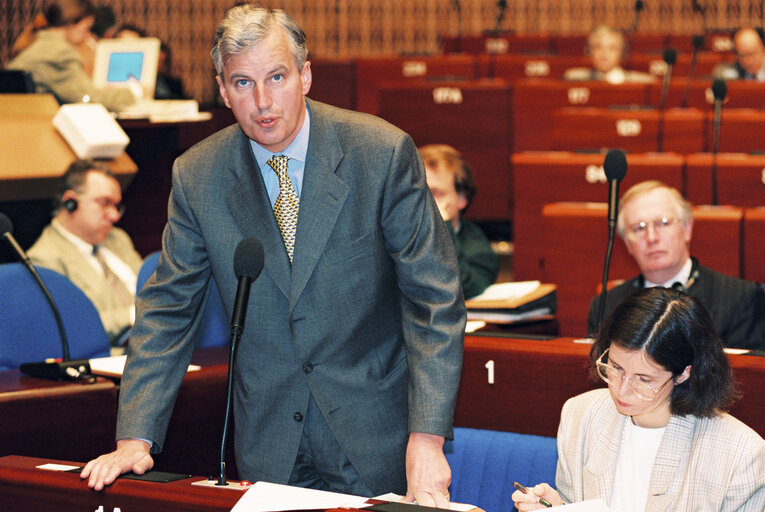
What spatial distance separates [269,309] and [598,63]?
664cm

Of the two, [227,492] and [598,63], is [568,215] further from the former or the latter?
[598,63]

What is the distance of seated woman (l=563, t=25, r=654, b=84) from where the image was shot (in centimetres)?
805

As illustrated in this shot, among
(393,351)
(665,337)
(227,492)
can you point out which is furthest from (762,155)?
(227,492)

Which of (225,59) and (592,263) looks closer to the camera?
(225,59)

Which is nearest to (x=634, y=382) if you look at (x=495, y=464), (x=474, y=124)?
(x=495, y=464)

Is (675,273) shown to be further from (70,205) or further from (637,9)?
(637,9)

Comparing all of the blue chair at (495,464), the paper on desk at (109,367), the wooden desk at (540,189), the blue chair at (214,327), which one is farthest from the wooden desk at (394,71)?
the blue chair at (495,464)

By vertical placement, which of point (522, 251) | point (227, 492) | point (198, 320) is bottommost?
point (522, 251)

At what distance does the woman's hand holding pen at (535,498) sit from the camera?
1.87 metres

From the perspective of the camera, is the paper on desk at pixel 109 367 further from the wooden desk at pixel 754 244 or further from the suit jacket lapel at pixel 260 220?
the wooden desk at pixel 754 244

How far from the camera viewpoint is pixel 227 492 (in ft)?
5.17

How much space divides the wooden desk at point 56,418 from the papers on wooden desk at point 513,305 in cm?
142

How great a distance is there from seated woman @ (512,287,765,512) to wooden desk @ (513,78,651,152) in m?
4.98

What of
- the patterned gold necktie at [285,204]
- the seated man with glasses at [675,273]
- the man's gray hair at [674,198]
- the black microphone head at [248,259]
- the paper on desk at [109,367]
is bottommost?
the paper on desk at [109,367]
